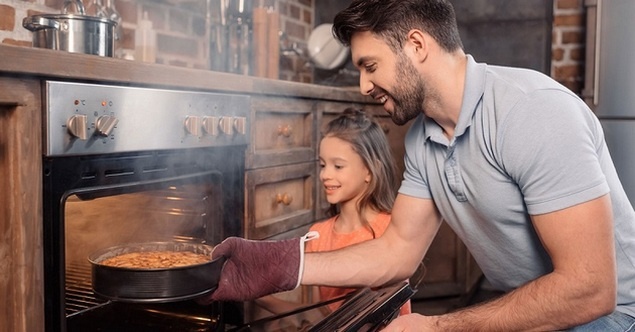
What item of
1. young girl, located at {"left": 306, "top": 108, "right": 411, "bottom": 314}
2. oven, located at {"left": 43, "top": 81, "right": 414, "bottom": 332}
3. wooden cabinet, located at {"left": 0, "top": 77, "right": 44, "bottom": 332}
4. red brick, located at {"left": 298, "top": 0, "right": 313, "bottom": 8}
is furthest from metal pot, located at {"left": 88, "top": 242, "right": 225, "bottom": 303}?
red brick, located at {"left": 298, "top": 0, "right": 313, "bottom": 8}

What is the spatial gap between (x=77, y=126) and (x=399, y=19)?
2.32 feet

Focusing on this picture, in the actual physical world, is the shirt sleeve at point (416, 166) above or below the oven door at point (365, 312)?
above

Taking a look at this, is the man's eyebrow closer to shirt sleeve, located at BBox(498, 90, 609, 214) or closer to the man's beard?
the man's beard

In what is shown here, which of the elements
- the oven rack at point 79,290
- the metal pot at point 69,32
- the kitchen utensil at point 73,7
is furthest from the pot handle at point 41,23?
the oven rack at point 79,290

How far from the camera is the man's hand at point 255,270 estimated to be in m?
1.38

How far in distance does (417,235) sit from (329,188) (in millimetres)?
398

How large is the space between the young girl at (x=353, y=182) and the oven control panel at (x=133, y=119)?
371mm

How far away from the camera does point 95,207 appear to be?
1511mm

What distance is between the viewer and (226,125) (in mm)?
1617

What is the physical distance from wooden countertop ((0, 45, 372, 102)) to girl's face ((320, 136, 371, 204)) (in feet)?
0.83

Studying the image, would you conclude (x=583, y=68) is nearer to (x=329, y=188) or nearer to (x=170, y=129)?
(x=329, y=188)

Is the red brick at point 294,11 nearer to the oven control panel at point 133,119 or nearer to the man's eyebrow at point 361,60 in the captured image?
the oven control panel at point 133,119

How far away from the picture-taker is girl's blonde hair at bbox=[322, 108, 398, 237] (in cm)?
196

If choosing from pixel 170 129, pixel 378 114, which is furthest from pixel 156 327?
A: pixel 378 114
